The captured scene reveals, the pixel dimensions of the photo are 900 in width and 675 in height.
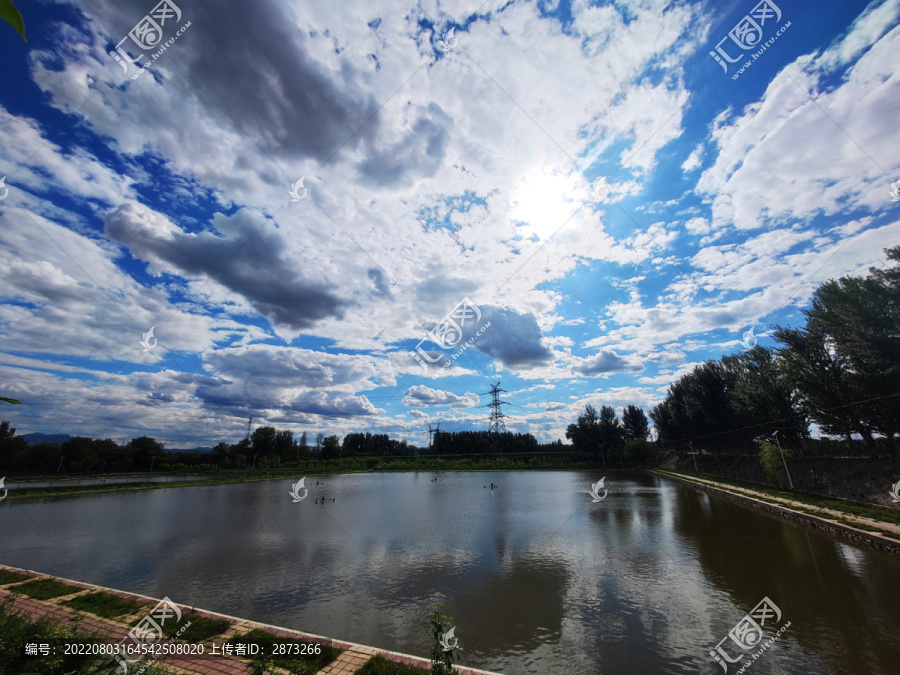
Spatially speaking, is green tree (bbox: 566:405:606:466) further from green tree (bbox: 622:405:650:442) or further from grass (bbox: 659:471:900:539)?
grass (bbox: 659:471:900:539)

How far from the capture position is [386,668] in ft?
27.3

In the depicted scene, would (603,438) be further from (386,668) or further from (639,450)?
(386,668)

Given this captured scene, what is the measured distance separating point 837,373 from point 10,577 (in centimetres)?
5548

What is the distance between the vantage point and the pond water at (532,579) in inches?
416

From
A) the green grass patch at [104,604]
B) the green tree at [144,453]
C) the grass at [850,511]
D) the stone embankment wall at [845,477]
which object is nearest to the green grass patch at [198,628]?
the green grass patch at [104,604]

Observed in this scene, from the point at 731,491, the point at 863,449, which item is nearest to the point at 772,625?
the point at 731,491

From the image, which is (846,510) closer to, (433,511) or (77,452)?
(433,511)

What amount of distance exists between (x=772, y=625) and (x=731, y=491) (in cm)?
3407

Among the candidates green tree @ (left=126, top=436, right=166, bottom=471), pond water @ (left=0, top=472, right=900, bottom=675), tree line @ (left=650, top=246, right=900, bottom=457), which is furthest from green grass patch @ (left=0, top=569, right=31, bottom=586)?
green tree @ (left=126, top=436, right=166, bottom=471)

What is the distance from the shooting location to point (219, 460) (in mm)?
98812

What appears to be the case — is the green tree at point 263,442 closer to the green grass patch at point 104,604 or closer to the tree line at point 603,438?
the tree line at point 603,438

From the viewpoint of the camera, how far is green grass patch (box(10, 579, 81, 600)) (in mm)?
12023

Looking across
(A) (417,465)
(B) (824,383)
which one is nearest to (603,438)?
(A) (417,465)
